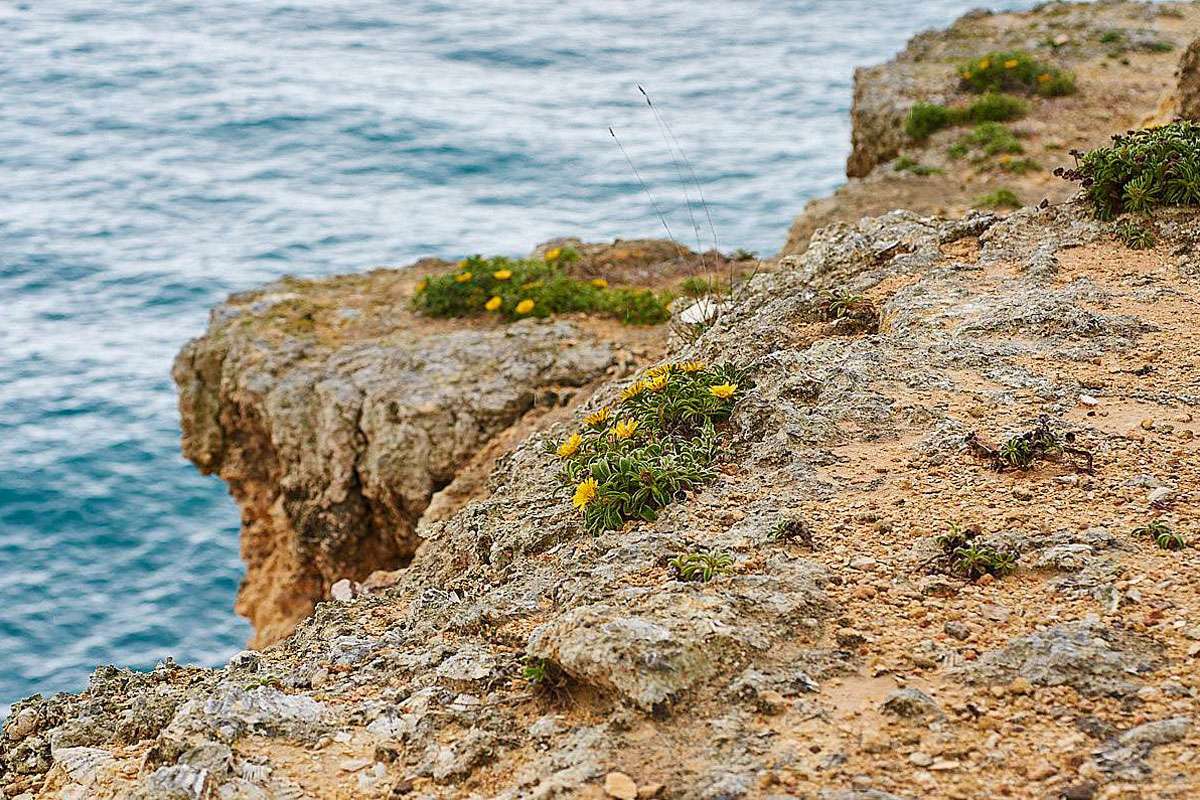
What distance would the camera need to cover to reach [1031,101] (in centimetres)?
1484

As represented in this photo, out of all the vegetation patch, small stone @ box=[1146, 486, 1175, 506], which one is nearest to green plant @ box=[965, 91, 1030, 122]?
the vegetation patch

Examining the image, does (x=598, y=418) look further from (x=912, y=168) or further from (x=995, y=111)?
(x=995, y=111)

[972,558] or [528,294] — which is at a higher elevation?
[972,558]

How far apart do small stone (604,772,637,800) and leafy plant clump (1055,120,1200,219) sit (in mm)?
4912

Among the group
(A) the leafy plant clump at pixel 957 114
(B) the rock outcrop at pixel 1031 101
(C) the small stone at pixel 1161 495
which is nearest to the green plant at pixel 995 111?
(A) the leafy plant clump at pixel 957 114

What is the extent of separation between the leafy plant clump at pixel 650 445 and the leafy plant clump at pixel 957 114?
365 inches

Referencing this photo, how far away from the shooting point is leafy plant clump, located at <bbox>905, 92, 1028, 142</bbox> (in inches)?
565

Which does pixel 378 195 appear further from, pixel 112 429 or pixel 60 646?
pixel 60 646

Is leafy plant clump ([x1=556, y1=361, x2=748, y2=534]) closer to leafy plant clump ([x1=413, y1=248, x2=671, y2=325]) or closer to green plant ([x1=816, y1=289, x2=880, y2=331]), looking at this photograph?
green plant ([x1=816, y1=289, x2=880, y2=331])

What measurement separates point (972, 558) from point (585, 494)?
5.11 ft

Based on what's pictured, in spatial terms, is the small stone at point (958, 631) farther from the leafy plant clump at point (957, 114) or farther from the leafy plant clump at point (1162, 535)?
the leafy plant clump at point (957, 114)

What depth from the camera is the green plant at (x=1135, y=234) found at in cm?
667

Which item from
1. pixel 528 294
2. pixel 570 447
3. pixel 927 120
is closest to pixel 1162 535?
pixel 570 447

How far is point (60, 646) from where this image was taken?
13492 millimetres
